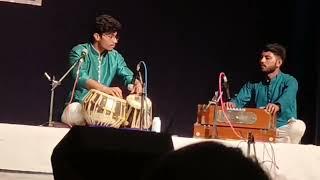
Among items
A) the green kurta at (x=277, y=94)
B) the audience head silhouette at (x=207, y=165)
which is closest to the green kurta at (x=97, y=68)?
the green kurta at (x=277, y=94)

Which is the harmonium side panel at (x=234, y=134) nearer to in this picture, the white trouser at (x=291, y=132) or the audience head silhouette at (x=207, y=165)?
the white trouser at (x=291, y=132)

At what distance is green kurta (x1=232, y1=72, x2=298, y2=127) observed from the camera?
201 inches

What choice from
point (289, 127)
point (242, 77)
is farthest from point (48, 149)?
point (242, 77)

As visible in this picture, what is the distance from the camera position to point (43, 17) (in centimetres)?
573

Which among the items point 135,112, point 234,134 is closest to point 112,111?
point 135,112

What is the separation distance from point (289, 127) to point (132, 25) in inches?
75.0

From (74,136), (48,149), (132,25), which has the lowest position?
(48,149)

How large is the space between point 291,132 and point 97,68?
1771 millimetres

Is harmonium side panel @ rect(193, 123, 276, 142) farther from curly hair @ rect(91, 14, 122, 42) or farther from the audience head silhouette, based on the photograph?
the audience head silhouette

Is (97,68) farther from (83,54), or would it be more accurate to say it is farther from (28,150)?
(28,150)

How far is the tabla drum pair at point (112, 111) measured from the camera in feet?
14.2

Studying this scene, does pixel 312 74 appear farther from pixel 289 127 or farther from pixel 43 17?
pixel 43 17

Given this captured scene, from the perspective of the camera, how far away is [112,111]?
4355mm

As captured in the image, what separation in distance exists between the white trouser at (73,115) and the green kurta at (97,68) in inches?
8.7
